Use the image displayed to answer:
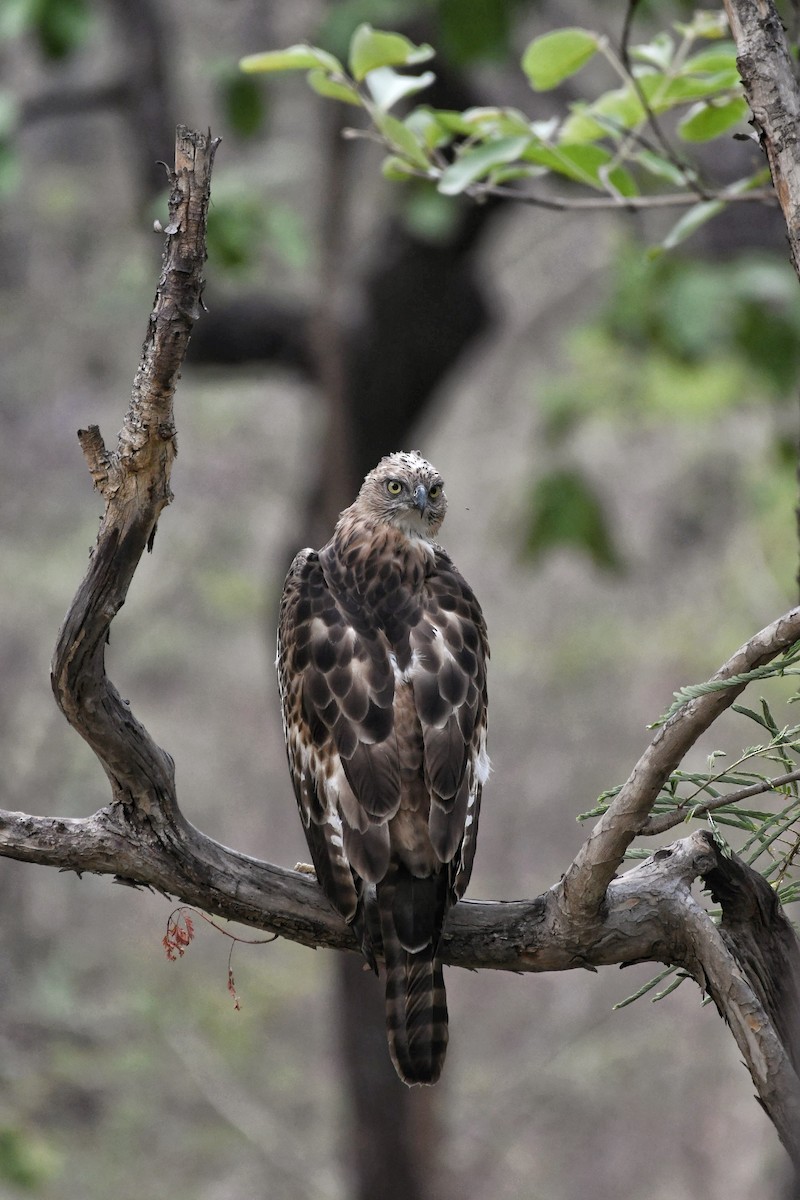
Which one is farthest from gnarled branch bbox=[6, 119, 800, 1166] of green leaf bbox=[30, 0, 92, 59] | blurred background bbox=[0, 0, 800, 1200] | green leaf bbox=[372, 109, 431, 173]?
blurred background bbox=[0, 0, 800, 1200]

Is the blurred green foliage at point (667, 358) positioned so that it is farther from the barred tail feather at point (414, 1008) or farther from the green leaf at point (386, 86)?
the barred tail feather at point (414, 1008)

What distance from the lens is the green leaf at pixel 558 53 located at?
3.22m

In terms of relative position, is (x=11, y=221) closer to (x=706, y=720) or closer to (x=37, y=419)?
(x=37, y=419)

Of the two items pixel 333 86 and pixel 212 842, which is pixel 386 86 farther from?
pixel 212 842

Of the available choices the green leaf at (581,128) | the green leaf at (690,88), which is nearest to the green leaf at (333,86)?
the green leaf at (581,128)

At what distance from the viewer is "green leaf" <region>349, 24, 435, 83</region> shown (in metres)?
3.16

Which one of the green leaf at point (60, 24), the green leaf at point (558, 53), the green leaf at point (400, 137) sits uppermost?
the green leaf at point (60, 24)

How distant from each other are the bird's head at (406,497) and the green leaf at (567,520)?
3.85 meters

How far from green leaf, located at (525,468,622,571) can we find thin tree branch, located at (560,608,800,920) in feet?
17.4

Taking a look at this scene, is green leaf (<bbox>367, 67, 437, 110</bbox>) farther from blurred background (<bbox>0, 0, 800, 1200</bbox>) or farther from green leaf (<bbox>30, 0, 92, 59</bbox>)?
blurred background (<bbox>0, 0, 800, 1200</bbox>)

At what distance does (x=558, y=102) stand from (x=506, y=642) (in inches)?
260

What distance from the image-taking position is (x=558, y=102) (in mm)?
8805

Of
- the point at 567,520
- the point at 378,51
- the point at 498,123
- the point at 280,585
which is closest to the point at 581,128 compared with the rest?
the point at 498,123

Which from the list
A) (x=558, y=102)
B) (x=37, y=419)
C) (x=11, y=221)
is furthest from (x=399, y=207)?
(x=11, y=221)
